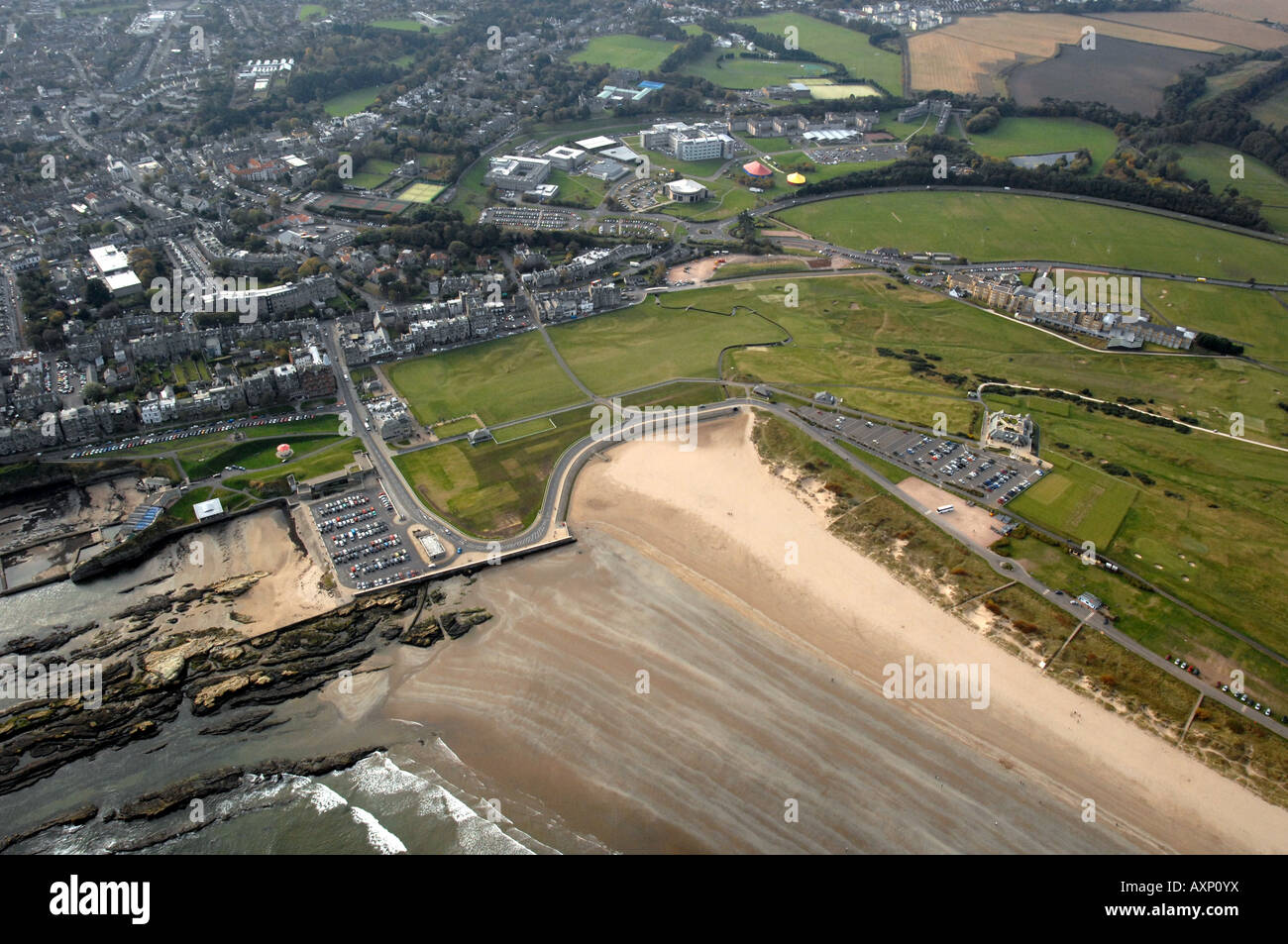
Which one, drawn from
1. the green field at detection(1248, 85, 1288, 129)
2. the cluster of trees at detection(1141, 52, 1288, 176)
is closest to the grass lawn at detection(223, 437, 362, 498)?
the cluster of trees at detection(1141, 52, 1288, 176)

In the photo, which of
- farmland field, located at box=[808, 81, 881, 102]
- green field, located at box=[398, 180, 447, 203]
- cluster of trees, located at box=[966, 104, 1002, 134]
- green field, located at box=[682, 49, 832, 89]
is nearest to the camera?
green field, located at box=[398, 180, 447, 203]

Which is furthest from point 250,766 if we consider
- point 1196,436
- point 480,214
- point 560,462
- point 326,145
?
point 326,145

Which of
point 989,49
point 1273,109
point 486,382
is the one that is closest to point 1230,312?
point 1273,109

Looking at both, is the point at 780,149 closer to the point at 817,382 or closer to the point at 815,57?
the point at 815,57

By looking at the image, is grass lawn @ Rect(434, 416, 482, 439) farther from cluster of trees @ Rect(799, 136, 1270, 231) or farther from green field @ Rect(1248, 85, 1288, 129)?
green field @ Rect(1248, 85, 1288, 129)

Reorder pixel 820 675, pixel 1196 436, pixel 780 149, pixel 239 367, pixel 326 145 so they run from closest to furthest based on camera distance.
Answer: pixel 820 675 < pixel 1196 436 < pixel 239 367 < pixel 326 145 < pixel 780 149

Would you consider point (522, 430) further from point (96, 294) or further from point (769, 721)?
point (96, 294)

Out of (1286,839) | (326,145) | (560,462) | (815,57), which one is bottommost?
(1286,839)
